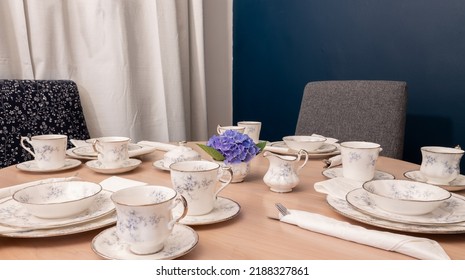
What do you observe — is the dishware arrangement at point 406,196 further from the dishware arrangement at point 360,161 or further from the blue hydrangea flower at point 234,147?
the blue hydrangea flower at point 234,147

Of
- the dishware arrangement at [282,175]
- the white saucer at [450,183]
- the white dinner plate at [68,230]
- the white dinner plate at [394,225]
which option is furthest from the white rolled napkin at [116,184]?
the white saucer at [450,183]

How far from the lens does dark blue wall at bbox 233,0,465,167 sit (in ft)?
5.10

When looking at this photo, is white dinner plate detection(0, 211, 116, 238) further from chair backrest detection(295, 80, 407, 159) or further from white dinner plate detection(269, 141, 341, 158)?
chair backrest detection(295, 80, 407, 159)

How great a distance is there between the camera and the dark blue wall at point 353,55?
5.10ft

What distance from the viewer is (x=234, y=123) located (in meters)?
2.64

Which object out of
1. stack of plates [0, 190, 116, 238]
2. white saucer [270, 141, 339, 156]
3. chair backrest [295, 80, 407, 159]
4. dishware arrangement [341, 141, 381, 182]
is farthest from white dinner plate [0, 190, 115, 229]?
chair backrest [295, 80, 407, 159]

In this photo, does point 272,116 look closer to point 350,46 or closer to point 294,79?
point 294,79

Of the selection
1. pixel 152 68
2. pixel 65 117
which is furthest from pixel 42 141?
pixel 152 68

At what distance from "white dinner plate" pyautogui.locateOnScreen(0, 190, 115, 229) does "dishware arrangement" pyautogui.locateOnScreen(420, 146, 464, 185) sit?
27.7 inches

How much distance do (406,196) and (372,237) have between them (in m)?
0.19

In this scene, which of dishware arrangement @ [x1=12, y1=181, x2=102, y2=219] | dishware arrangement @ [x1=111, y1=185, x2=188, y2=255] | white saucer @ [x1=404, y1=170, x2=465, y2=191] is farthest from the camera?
white saucer @ [x1=404, y1=170, x2=465, y2=191]

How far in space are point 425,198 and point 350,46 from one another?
52.2 inches

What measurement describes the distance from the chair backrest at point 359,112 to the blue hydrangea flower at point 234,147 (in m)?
0.75

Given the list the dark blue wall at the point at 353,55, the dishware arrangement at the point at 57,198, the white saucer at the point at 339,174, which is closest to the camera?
the dishware arrangement at the point at 57,198
